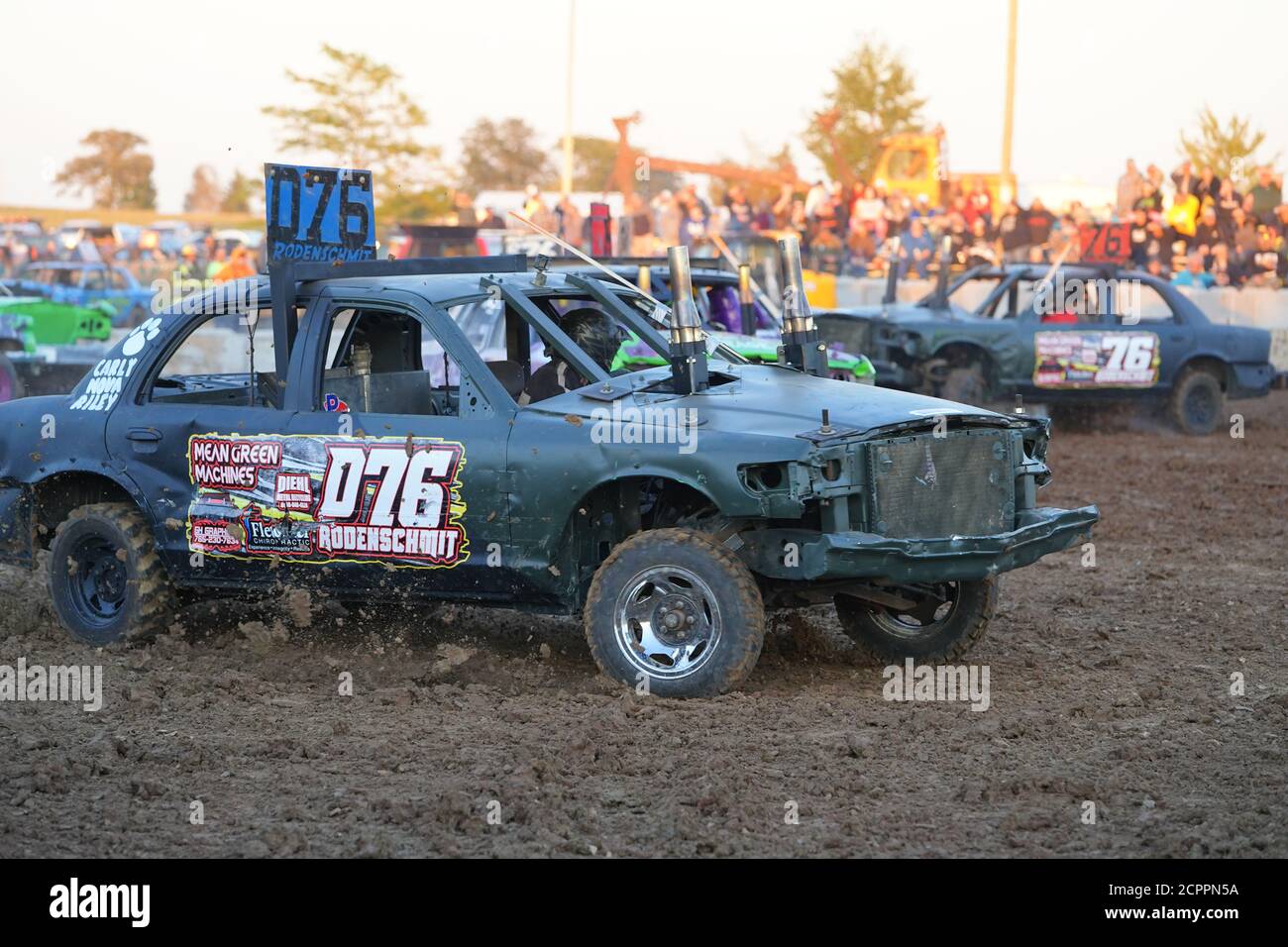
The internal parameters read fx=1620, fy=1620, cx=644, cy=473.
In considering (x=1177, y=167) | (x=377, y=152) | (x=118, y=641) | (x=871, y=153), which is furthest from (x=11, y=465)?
(x=871, y=153)

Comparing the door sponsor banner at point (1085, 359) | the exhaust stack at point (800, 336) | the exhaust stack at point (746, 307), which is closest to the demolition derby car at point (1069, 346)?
the door sponsor banner at point (1085, 359)

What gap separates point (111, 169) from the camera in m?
85.8

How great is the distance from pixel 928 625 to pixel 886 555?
1.12 metres

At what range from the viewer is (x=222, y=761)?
565 centimetres

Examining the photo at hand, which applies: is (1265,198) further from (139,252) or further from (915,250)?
(139,252)

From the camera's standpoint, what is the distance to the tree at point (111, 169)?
85.0 m

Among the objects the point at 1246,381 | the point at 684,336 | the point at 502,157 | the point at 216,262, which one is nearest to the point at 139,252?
the point at 216,262

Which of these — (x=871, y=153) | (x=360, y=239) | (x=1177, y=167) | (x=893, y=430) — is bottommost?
(x=893, y=430)

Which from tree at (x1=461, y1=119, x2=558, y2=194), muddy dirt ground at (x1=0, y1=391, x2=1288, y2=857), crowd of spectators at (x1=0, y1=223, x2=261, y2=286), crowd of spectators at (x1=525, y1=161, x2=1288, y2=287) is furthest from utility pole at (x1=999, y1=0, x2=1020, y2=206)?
tree at (x1=461, y1=119, x2=558, y2=194)

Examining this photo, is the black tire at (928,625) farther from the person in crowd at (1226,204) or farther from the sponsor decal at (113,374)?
the person in crowd at (1226,204)

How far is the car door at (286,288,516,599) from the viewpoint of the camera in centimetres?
655

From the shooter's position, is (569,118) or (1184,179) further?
(569,118)

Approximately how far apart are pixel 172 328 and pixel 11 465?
1013 mm
